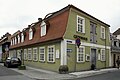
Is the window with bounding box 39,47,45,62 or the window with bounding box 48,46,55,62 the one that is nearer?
the window with bounding box 48,46,55,62

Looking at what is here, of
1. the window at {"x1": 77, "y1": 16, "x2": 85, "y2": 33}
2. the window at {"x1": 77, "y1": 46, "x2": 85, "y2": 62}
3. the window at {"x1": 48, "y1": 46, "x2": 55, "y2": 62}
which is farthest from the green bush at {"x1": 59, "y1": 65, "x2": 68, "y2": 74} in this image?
the window at {"x1": 77, "y1": 16, "x2": 85, "y2": 33}

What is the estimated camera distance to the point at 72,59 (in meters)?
21.3

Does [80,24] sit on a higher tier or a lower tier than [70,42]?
higher

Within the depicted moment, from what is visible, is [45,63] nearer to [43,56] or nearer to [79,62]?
[43,56]

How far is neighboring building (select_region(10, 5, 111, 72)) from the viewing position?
2094 cm

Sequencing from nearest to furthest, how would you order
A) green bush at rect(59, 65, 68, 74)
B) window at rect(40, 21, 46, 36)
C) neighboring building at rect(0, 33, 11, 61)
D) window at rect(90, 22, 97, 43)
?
green bush at rect(59, 65, 68, 74) < window at rect(40, 21, 46, 36) < window at rect(90, 22, 97, 43) < neighboring building at rect(0, 33, 11, 61)

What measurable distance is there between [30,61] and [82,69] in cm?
937

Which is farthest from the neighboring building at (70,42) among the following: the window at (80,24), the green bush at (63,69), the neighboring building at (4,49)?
the neighboring building at (4,49)

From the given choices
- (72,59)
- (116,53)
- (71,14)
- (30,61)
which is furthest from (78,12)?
(116,53)

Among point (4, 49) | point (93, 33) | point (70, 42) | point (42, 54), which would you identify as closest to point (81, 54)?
point (70, 42)

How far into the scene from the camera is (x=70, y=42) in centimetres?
2112

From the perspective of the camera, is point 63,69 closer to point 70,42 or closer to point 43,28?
point 70,42

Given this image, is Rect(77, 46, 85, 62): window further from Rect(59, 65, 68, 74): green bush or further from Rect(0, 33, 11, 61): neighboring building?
Rect(0, 33, 11, 61): neighboring building

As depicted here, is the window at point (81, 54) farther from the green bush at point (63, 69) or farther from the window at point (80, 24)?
the green bush at point (63, 69)
